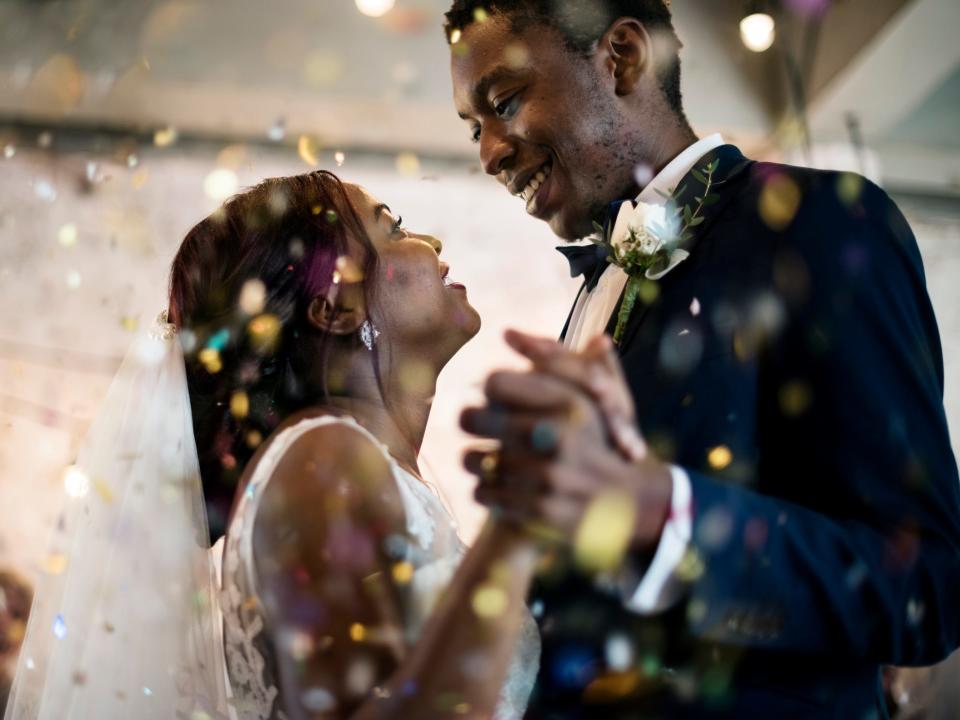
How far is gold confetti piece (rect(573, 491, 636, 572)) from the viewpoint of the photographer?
0.83 metres

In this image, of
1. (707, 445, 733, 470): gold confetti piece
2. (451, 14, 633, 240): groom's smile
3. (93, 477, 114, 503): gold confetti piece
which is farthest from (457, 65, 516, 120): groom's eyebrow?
(93, 477, 114, 503): gold confetti piece

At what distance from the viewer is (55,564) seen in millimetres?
1831

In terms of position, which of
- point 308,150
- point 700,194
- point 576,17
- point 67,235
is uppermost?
point 576,17

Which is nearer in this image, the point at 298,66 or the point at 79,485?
the point at 79,485

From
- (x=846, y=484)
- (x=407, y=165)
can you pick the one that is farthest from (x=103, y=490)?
(x=407, y=165)

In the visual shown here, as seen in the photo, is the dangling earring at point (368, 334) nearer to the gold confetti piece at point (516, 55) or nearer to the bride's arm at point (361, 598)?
the bride's arm at point (361, 598)

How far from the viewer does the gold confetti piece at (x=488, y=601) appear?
911 millimetres

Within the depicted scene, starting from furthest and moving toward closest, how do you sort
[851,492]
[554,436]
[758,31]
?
[758,31] < [851,492] < [554,436]

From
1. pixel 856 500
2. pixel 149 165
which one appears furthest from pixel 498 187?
pixel 856 500

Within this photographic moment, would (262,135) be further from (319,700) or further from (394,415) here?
(319,700)

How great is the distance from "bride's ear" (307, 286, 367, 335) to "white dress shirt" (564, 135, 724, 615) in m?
0.46

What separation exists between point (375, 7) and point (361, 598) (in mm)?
3799

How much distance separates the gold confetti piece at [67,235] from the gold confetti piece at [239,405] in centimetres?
336

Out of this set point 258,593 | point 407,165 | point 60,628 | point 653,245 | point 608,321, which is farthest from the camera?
point 407,165
